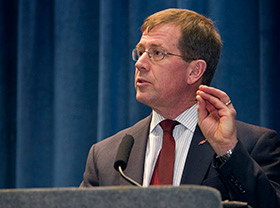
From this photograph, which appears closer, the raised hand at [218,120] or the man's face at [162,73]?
the raised hand at [218,120]

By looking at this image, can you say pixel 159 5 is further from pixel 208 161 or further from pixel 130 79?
pixel 208 161

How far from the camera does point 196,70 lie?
6.49 ft

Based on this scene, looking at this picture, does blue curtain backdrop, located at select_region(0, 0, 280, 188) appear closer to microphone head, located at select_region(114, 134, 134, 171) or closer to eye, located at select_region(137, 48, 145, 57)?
eye, located at select_region(137, 48, 145, 57)

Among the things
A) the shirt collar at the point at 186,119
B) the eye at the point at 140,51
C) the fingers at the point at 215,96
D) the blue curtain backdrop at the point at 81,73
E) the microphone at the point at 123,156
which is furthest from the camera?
the blue curtain backdrop at the point at 81,73

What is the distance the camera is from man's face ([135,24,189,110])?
1874 mm

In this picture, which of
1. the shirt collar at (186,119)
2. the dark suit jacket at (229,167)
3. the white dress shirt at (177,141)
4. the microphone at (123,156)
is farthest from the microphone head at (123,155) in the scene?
the shirt collar at (186,119)

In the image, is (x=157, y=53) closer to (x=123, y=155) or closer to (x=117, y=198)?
(x=123, y=155)

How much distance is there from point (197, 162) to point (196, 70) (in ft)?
1.64

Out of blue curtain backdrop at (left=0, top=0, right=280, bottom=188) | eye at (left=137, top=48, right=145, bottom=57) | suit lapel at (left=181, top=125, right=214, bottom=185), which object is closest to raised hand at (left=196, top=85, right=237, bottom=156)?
suit lapel at (left=181, top=125, right=214, bottom=185)

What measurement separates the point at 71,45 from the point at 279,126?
4.40 feet

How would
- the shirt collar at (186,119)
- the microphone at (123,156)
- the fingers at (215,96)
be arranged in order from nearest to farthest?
the microphone at (123,156)
the fingers at (215,96)
the shirt collar at (186,119)

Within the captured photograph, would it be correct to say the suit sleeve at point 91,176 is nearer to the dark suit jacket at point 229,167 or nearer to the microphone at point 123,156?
the dark suit jacket at point 229,167

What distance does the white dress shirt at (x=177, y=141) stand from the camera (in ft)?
5.63

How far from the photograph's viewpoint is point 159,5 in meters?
2.47
